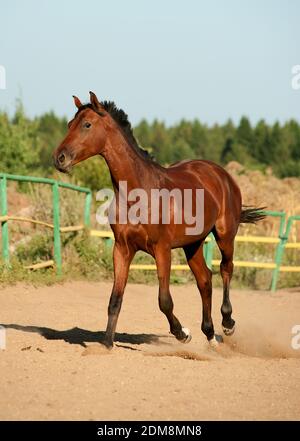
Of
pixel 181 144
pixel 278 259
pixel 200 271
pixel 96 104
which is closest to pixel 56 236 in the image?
pixel 278 259

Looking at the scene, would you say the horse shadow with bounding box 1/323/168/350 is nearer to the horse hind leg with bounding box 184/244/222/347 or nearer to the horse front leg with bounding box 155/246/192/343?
the horse hind leg with bounding box 184/244/222/347

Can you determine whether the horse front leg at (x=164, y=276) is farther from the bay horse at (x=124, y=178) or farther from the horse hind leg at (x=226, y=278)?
the horse hind leg at (x=226, y=278)

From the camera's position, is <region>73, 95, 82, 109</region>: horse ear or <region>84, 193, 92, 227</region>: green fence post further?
<region>84, 193, 92, 227</region>: green fence post


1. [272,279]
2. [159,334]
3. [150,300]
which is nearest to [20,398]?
[159,334]

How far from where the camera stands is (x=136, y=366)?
6527 mm

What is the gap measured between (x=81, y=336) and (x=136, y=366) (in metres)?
1.90

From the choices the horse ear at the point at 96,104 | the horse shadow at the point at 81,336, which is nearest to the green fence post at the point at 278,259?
the horse shadow at the point at 81,336

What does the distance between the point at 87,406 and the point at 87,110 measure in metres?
2.87

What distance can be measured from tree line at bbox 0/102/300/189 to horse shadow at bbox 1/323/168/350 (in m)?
14.7

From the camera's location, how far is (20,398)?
545cm

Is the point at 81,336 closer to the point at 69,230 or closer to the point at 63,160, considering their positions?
the point at 63,160

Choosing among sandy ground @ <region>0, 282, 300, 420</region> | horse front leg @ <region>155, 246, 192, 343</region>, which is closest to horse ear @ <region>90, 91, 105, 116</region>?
horse front leg @ <region>155, 246, 192, 343</region>

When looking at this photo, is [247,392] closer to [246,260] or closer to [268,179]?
[246,260]

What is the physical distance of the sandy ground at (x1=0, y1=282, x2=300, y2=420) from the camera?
17.2ft
